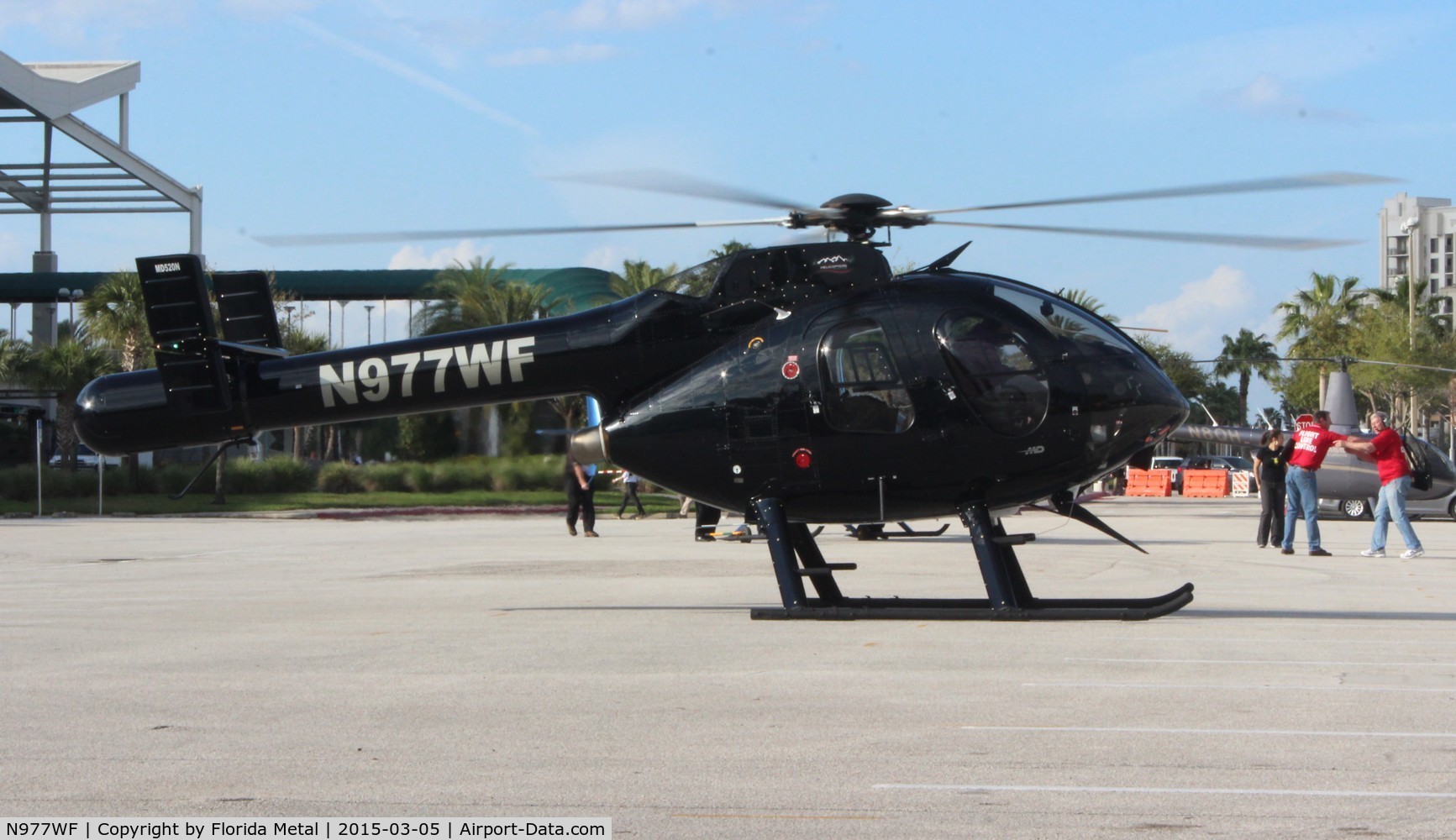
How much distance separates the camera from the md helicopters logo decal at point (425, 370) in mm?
11820

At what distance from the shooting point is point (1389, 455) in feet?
61.1

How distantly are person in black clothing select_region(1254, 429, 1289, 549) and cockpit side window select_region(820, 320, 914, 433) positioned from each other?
12.8 meters

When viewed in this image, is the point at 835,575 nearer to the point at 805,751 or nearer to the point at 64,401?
the point at 805,751

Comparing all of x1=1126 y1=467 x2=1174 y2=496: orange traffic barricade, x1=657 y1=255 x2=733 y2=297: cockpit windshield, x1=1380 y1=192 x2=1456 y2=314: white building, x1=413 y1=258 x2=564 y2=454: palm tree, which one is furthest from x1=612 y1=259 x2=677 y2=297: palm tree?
x1=1380 y1=192 x2=1456 y2=314: white building

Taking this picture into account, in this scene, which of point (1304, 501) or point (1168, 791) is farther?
point (1304, 501)

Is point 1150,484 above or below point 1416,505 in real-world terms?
below

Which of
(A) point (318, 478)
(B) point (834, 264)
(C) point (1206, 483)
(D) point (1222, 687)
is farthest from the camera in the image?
(C) point (1206, 483)

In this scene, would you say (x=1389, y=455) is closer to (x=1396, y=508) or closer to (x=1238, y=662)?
(x=1396, y=508)

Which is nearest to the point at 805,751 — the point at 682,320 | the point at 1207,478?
the point at 682,320

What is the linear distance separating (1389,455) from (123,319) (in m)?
38.7

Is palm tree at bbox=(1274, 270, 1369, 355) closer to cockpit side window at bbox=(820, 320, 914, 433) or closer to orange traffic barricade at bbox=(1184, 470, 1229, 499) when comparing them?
orange traffic barricade at bbox=(1184, 470, 1229, 499)

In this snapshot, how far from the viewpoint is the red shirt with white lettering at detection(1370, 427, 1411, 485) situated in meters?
18.5

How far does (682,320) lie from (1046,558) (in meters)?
9.16
